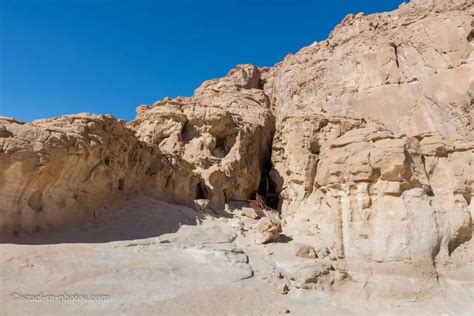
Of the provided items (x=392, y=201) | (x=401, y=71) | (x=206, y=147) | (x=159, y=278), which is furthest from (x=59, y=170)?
(x=401, y=71)

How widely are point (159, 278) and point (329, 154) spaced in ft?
35.4

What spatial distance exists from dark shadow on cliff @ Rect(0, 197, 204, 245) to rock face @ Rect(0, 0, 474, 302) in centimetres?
62

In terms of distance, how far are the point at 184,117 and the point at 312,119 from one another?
9.46m

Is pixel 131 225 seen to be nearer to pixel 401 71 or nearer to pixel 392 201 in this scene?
pixel 392 201

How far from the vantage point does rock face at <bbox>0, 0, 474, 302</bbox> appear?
1266cm

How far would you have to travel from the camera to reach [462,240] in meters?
13.7

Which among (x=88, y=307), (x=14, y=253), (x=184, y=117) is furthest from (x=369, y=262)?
(x=184, y=117)

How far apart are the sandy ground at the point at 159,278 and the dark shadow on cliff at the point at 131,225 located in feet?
0.13

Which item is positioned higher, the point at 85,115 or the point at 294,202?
the point at 85,115

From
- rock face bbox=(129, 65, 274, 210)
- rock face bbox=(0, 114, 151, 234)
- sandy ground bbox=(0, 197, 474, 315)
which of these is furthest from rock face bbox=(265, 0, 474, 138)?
rock face bbox=(0, 114, 151, 234)

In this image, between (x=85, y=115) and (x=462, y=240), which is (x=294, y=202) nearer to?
(x=462, y=240)

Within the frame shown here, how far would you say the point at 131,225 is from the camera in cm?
1441

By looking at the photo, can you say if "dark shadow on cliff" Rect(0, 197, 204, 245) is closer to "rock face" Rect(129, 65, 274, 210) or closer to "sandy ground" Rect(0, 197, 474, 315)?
"sandy ground" Rect(0, 197, 474, 315)

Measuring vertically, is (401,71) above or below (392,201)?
above
